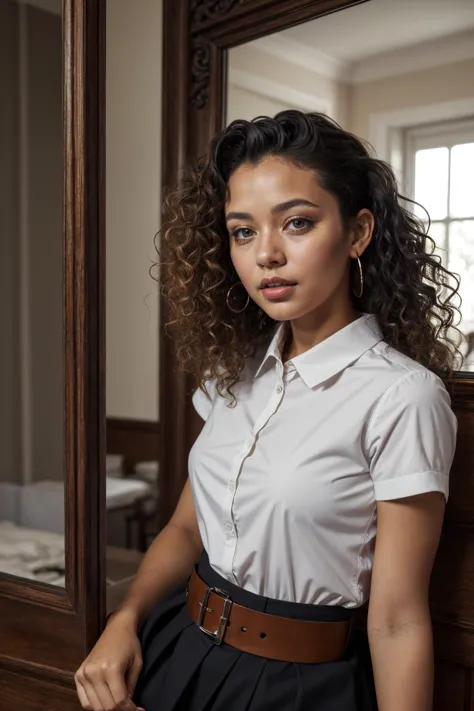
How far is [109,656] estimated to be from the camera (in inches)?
47.1

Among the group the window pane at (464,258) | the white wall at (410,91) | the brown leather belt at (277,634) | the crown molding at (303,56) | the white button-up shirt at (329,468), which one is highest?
the crown molding at (303,56)

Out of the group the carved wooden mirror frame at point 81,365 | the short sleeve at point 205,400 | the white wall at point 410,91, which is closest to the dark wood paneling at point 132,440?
the short sleeve at point 205,400

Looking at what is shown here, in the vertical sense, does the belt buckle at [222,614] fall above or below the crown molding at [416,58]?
below

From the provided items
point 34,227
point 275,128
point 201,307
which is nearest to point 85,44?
point 275,128

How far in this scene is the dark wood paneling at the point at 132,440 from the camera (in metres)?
2.72

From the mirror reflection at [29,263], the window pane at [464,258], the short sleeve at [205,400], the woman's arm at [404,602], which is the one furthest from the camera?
the mirror reflection at [29,263]

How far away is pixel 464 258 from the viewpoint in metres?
1.29

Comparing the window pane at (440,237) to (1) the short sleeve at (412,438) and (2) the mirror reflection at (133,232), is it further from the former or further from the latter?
(2) the mirror reflection at (133,232)

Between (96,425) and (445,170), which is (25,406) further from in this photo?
(445,170)

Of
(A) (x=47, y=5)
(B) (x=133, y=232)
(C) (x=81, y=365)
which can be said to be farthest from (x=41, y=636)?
(B) (x=133, y=232)

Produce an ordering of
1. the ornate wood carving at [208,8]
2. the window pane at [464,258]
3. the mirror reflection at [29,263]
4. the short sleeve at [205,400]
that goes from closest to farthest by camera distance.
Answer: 1. the window pane at [464,258]
2. the short sleeve at [205,400]
3. the ornate wood carving at [208,8]
4. the mirror reflection at [29,263]

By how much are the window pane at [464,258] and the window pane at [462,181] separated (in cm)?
2

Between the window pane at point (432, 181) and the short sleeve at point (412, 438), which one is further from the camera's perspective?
the window pane at point (432, 181)

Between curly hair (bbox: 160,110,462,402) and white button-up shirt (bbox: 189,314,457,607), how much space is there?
2.9 inches
